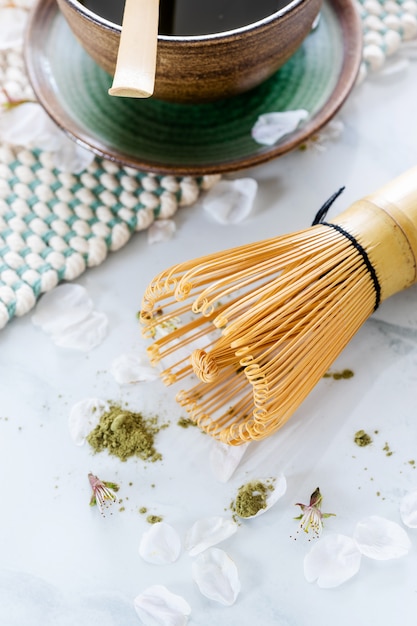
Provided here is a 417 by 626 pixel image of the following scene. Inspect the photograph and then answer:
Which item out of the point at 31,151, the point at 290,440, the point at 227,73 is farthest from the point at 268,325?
the point at 31,151

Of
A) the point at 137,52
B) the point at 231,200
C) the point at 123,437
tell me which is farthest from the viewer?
the point at 231,200

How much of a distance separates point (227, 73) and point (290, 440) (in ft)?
1.13

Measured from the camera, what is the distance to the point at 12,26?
917mm

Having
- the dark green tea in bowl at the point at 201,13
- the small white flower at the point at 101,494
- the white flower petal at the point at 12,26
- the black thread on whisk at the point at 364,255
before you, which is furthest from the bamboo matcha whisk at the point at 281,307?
the white flower petal at the point at 12,26

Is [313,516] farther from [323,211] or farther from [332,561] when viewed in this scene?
[323,211]

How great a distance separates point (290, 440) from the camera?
2.41 feet

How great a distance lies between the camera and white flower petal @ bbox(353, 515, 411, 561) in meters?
0.69

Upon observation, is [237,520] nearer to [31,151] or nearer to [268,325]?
[268,325]

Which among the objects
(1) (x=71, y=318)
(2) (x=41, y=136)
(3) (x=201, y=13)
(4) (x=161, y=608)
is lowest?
(4) (x=161, y=608)

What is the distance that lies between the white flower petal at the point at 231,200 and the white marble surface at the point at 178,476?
0.01 metres

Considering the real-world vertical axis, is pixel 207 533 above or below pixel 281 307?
below

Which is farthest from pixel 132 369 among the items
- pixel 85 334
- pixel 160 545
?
pixel 160 545

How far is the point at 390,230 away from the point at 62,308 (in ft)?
1.08

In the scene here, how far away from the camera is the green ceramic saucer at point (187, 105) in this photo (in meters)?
0.80
